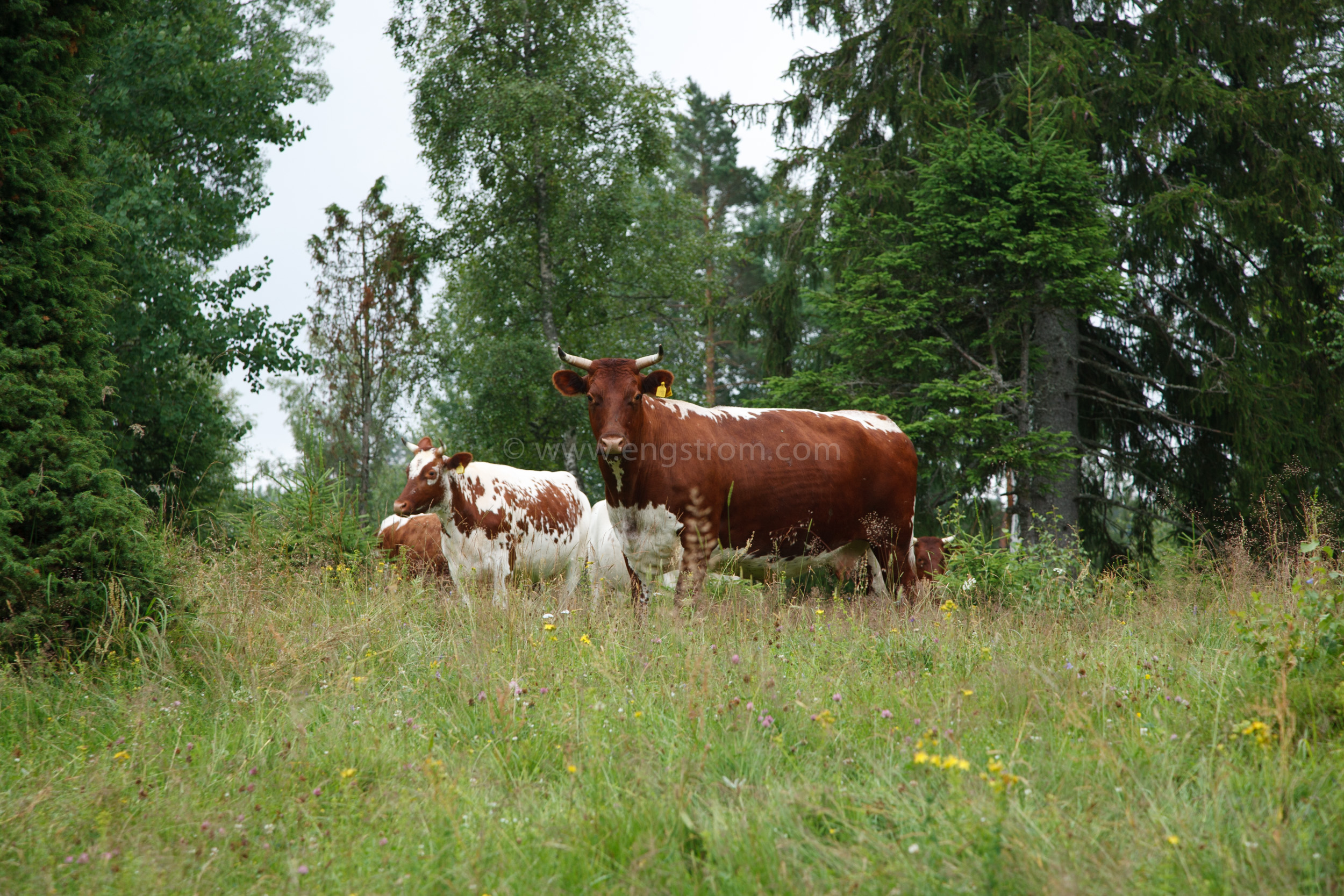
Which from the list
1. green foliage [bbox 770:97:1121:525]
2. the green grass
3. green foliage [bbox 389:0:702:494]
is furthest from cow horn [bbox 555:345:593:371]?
green foliage [bbox 389:0:702:494]

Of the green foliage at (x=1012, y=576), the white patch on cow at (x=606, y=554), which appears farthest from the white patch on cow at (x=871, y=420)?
the white patch on cow at (x=606, y=554)

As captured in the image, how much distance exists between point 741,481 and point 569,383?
1624mm

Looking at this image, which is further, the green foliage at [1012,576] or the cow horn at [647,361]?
the green foliage at [1012,576]

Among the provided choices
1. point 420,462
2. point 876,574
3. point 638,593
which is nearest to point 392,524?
point 420,462

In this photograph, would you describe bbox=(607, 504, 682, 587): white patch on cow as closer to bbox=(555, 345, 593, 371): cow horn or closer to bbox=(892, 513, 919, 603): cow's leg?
bbox=(555, 345, 593, 371): cow horn

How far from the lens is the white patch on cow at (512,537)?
28.7ft

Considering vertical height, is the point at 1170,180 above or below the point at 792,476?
Answer: above

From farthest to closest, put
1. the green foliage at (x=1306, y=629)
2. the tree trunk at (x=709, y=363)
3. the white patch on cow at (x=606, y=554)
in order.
Answer: the tree trunk at (x=709, y=363)
the white patch on cow at (x=606, y=554)
the green foliage at (x=1306, y=629)

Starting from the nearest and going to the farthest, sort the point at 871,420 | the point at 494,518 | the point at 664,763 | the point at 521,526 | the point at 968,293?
the point at 664,763, the point at 871,420, the point at 494,518, the point at 521,526, the point at 968,293

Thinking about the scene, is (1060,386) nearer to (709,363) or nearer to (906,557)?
(906,557)

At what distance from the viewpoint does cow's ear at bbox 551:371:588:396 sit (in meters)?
6.67

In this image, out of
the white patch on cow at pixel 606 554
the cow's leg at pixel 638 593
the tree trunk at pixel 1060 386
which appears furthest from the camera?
the tree trunk at pixel 1060 386

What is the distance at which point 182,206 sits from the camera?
14484 mm

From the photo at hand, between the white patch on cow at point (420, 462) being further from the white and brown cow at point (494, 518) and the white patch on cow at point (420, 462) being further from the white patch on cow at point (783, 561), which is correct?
the white patch on cow at point (783, 561)
